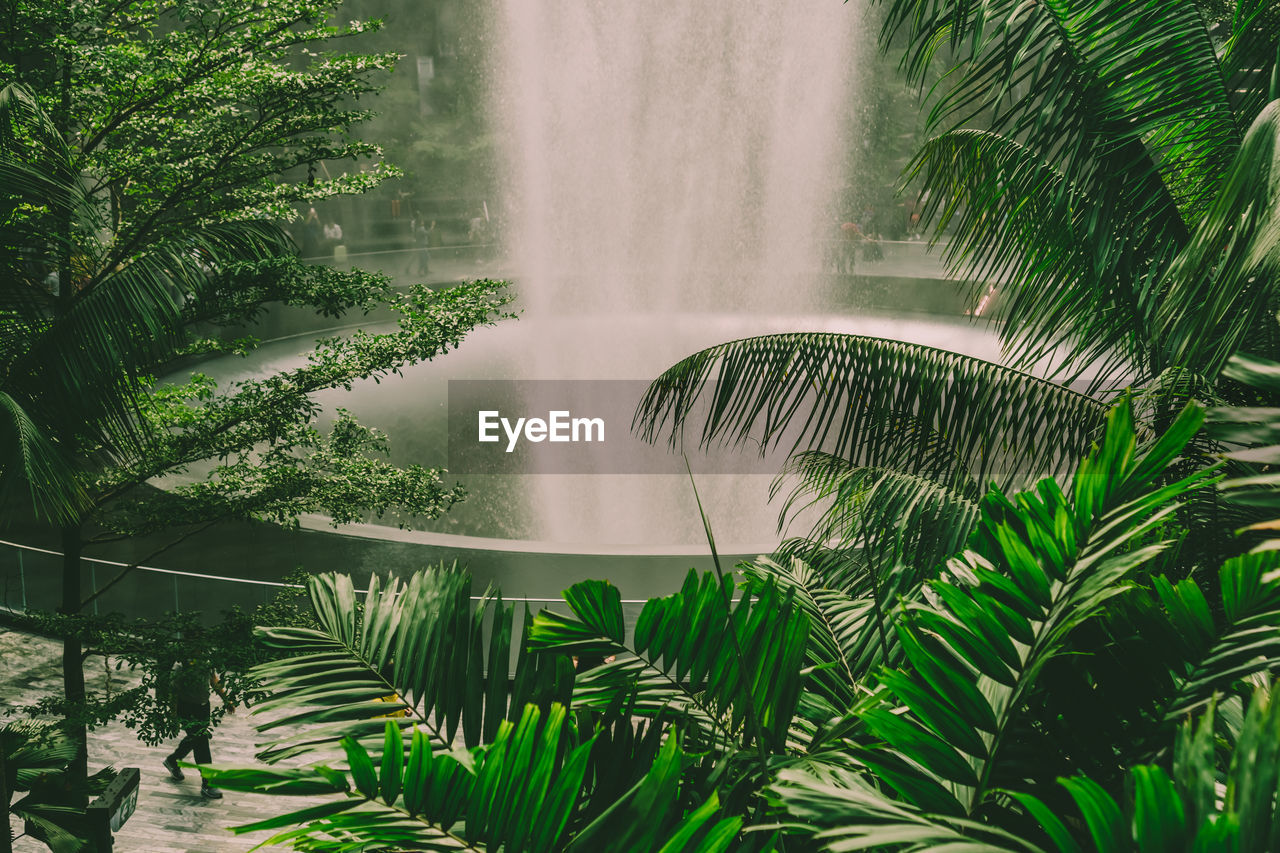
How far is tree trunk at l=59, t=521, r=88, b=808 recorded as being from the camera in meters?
5.39

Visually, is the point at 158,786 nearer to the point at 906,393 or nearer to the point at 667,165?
the point at 906,393

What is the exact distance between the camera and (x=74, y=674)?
19.7 feet

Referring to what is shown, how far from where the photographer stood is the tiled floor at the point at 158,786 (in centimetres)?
628

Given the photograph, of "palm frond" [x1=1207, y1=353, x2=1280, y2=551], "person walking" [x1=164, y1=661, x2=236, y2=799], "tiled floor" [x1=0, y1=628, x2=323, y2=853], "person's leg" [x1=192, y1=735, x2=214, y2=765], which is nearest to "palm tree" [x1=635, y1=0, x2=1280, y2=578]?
"palm frond" [x1=1207, y1=353, x2=1280, y2=551]

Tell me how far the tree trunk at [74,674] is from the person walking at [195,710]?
51cm

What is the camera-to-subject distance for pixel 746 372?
3904 mm

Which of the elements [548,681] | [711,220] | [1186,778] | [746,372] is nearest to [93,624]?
[746,372]

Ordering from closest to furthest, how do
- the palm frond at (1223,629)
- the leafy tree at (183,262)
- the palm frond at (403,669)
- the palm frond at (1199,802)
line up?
1. the palm frond at (1199,802)
2. the palm frond at (1223,629)
3. the palm frond at (403,669)
4. the leafy tree at (183,262)

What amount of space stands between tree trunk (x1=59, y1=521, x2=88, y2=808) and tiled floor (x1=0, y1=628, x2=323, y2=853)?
389 millimetres

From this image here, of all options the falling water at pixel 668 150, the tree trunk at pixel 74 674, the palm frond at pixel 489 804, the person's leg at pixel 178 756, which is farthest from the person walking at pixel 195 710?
the falling water at pixel 668 150

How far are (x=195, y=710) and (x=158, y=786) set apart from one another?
108cm

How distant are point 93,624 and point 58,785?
0.91 metres

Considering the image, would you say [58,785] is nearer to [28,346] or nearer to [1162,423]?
[28,346]

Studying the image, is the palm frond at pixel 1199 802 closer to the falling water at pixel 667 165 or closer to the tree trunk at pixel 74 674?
the tree trunk at pixel 74 674
